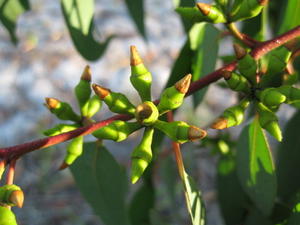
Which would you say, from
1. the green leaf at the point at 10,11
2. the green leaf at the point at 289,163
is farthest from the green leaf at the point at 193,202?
the green leaf at the point at 10,11

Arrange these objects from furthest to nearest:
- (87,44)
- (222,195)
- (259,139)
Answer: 1. (222,195)
2. (87,44)
3. (259,139)

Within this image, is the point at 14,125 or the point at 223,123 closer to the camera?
the point at 223,123

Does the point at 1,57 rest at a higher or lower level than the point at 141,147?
lower

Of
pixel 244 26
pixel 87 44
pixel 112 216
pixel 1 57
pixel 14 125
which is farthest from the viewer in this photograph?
pixel 1 57

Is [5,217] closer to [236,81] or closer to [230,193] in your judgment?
[236,81]

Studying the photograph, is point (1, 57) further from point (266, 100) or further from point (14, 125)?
point (266, 100)

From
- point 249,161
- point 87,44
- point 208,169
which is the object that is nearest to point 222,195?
point 249,161
